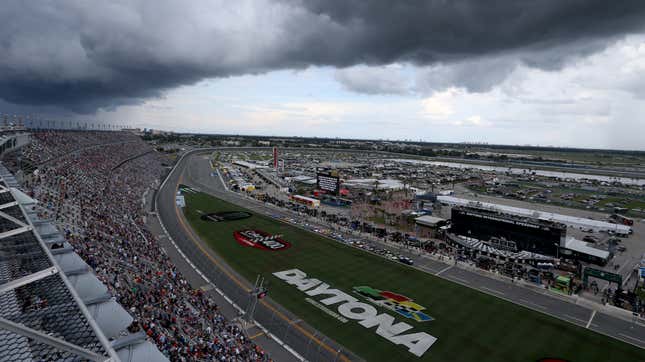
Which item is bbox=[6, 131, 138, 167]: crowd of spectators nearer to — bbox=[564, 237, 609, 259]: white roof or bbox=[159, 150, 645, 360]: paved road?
bbox=[159, 150, 645, 360]: paved road

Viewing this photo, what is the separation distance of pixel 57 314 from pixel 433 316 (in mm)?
29159

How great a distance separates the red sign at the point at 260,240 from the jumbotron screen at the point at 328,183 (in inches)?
1031

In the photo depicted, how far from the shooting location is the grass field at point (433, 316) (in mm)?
24734

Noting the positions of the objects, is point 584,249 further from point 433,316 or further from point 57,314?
point 57,314

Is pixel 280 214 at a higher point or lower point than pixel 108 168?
lower

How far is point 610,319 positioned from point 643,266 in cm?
1825

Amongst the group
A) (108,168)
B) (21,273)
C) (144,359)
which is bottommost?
(108,168)

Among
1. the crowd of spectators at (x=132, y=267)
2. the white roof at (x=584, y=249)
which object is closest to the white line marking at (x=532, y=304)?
the white roof at (x=584, y=249)

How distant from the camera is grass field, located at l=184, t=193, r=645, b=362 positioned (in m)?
24.7

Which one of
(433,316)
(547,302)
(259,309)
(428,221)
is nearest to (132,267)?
(259,309)

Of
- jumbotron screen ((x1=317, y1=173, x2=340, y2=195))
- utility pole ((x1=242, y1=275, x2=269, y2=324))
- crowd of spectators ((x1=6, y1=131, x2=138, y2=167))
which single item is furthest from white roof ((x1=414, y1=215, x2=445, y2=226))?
crowd of spectators ((x1=6, y1=131, x2=138, y2=167))

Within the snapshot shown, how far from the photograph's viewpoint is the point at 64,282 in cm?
625

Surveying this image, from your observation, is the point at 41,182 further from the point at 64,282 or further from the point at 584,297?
the point at 584,297

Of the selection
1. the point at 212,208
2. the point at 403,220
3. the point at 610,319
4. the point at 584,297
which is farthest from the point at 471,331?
the point at 212,208
